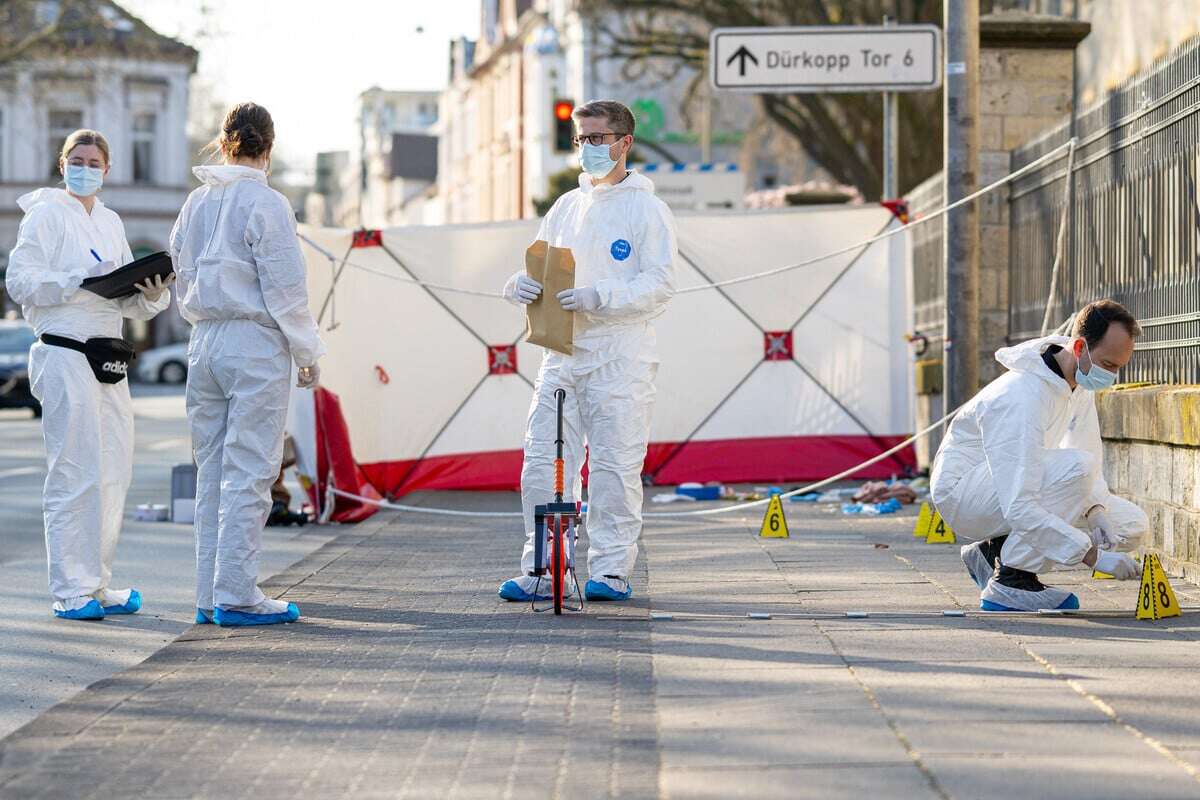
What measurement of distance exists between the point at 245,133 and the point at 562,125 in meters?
19.0

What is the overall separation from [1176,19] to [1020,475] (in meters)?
16.4

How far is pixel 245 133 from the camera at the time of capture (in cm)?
734

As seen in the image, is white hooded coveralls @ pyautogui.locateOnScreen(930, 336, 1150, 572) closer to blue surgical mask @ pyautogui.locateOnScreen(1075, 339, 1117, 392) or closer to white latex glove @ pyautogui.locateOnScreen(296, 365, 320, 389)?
blue surgical mask @ pyautogui.locateOnScreen(1075, 339, 1117, 392)

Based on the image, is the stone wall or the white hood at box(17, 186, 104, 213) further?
the stone wall

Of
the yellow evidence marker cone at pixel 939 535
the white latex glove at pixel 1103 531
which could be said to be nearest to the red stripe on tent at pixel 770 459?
the yellow evidence marker cone at pixel 939 535

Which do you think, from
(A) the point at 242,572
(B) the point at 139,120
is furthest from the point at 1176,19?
(B) the point at 139,120

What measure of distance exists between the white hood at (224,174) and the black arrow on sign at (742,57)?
6.49 m

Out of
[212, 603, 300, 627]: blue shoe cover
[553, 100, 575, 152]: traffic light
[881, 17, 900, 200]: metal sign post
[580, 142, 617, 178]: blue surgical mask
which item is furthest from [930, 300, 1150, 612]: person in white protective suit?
[553, 100, 575, 152]: traffic light

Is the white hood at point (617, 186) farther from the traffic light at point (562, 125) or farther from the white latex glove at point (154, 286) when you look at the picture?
the traffic light at point (562, 125)

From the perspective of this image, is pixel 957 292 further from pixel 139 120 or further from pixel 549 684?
pixel 139 120

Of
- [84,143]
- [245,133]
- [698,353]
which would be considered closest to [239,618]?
[245,133]

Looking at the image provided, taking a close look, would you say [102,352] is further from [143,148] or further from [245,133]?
[143,148]

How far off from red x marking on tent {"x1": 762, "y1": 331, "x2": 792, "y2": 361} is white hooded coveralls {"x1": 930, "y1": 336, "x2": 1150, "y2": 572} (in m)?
7.41

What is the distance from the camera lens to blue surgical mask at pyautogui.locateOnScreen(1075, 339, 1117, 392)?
7141 mm
